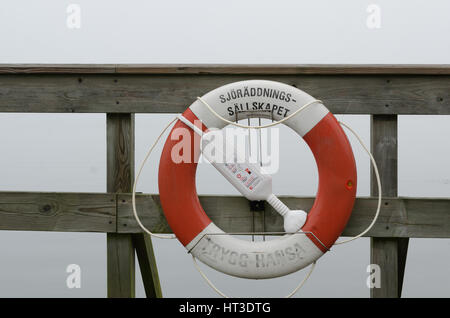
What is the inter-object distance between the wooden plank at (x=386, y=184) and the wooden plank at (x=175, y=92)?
0.20 ft

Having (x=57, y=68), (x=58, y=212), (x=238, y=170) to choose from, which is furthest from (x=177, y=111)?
(x=58, y=212)

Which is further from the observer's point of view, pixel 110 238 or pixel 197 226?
pixel 110 238

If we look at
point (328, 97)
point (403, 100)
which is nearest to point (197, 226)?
point (328, 97)

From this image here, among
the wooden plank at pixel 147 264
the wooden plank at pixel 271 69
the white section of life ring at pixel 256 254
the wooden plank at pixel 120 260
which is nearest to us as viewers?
the white section of life ring at pixel 256 254

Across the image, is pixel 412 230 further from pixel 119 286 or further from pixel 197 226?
pixel 119 286

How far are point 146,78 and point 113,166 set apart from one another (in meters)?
0.35

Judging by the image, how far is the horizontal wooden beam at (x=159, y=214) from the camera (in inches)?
104

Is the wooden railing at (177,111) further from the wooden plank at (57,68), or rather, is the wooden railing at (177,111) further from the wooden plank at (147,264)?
the wooden plank at (147,264)

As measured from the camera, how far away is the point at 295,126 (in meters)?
2.53

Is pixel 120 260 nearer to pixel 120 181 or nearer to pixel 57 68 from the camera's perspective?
pixel 120 181

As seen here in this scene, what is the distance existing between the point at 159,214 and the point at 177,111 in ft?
1.28

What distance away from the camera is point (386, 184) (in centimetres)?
263

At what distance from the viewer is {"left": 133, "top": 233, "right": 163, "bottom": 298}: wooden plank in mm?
2939

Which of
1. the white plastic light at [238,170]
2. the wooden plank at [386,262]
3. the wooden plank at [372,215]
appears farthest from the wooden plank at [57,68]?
the wooden plank at [386,262]
